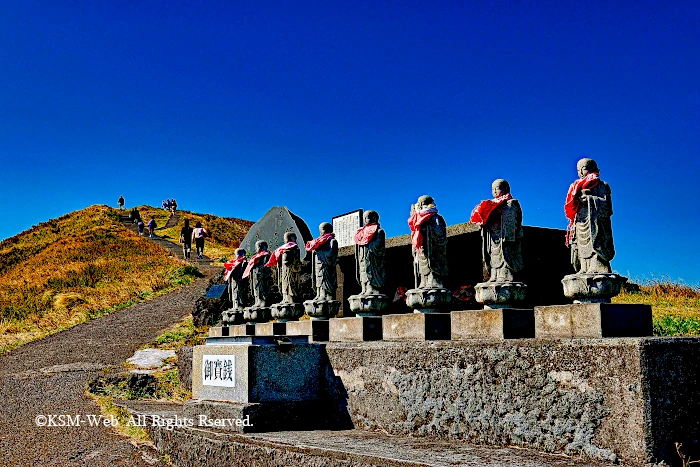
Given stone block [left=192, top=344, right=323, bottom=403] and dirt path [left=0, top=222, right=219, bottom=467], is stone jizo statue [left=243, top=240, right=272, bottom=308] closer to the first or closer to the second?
stone block [left=192, top=344, right=323, bottom=403]

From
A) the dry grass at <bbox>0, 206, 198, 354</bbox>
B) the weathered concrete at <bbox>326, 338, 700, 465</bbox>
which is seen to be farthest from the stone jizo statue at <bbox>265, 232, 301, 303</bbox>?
the dry grass at <bbox>0, 206, 198, 354</bbox>

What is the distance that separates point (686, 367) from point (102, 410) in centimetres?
756

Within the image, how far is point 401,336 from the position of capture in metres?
6.27

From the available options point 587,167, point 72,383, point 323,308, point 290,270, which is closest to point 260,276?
point 290,270

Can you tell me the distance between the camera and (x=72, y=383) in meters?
11.3

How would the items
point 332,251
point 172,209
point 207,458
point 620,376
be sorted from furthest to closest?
point 172,209 < point 332,251 < point 207,458 < point 620,376

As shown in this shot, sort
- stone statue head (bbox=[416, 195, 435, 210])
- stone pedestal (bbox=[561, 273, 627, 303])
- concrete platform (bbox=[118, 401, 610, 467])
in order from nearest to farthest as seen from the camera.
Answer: concrete platform (bbox=[118, 401, 610, 467]), stone pedestal (bbox=[561, 273, 627, 303]), stone statue head (bbox=[416, 195, 435, 210])

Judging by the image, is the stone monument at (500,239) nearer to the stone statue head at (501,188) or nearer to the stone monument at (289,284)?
the stone statue head at (501,188)

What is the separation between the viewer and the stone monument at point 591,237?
482 centimetres

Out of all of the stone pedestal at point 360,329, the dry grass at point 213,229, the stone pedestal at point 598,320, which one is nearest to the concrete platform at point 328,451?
the stone pedestal at point 598,320

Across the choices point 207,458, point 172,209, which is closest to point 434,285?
point 207,458

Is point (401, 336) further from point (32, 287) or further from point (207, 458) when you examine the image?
point (32, 287)

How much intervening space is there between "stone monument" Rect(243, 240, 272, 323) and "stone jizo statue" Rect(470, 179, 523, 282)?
4509mm

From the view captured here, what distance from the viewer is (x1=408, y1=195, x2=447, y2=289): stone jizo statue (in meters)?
6.26
